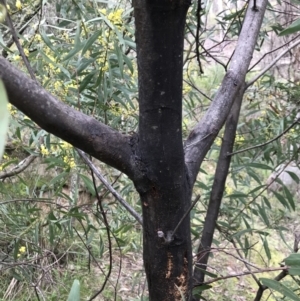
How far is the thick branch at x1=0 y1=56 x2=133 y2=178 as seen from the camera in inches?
14.4

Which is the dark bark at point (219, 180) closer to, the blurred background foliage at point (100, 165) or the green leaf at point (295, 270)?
the blurred background foliage at point (100, 165)

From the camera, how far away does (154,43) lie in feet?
1.43

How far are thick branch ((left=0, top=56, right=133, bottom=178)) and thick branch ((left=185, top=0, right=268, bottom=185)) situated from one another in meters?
0.12

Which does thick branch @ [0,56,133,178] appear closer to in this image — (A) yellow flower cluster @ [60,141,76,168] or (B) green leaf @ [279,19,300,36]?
(B) green leaf @ [279,19,300,36]

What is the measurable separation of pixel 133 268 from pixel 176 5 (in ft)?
5.66

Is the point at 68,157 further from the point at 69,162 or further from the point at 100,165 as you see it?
the point at 100,165

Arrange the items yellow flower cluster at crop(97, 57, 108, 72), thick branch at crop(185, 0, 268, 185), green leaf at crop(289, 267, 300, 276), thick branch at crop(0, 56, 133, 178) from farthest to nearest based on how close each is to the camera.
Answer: yellow flower cluster at crop(97, 57, 108, 72)
thick branch at crop(185, 0, 268, 185)
green leaf at crop(289, 267, 300, 276)
thick branch at crop(0, 56, 133, 178)

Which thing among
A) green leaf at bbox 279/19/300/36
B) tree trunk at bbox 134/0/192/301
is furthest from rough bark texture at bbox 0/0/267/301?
green leaf at bbox 279/19/300/36

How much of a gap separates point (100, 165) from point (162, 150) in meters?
1.34

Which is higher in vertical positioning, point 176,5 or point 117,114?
point 117,114

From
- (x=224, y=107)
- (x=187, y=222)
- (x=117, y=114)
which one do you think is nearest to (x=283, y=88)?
(x=117, y=114)

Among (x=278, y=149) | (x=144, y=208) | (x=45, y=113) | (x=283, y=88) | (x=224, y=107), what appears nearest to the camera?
(x=45, y=113)

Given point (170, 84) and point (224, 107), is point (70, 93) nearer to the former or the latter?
point (224, 107)

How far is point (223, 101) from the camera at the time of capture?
64 cm
